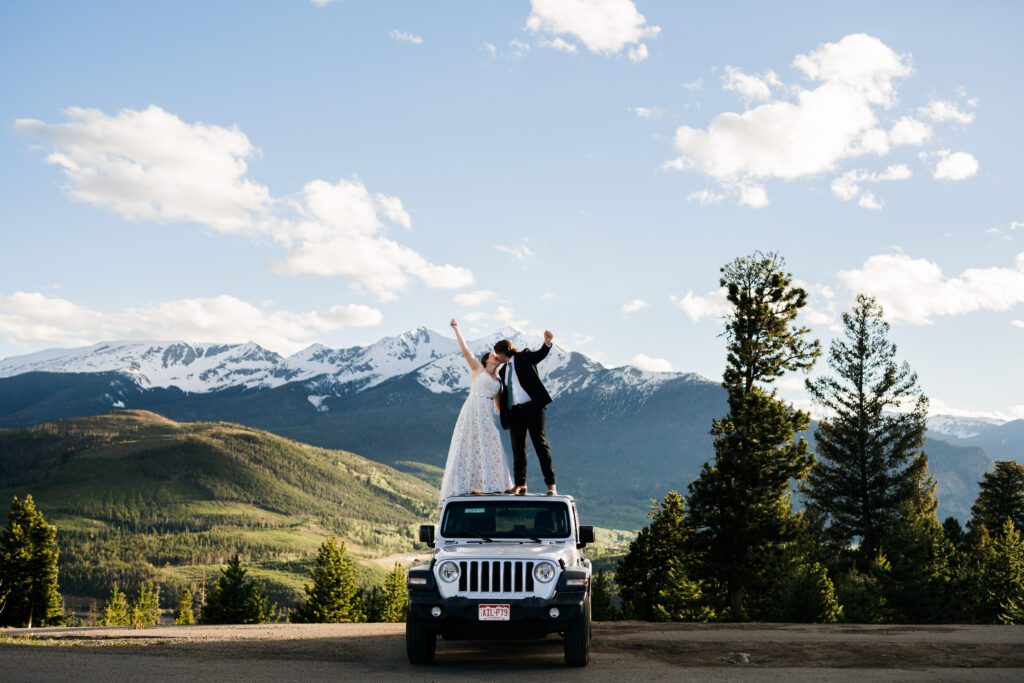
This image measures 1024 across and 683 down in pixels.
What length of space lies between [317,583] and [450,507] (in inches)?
2973

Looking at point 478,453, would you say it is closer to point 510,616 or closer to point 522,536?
point 522,536

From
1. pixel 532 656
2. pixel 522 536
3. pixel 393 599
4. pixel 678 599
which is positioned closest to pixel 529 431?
pixel 522 536

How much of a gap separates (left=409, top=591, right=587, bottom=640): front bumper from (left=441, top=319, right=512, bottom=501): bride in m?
5.18

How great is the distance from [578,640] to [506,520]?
228 cm

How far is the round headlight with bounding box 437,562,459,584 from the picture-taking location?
43.6ft

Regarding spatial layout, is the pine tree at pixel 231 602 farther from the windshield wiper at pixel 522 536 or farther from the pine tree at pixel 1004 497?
the windshield wiper at pixel 522 536

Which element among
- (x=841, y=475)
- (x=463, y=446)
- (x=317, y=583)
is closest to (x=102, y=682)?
(x=463, y=446)

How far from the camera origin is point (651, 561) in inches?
2347

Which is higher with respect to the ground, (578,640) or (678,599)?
(578,640)

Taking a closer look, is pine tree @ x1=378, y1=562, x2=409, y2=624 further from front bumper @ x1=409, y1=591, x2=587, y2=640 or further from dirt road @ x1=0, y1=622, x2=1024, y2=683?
front bumper @ x1=409, y1=591, x2=587, y2=640

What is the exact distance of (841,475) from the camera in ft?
172

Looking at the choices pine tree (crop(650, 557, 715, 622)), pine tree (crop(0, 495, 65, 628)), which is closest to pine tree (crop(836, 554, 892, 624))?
pine tree (crop(650, 557, 715, 622))

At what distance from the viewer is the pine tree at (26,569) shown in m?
64.3

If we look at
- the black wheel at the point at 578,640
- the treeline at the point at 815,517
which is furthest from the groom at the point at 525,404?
the treeline at the point at 815,517
